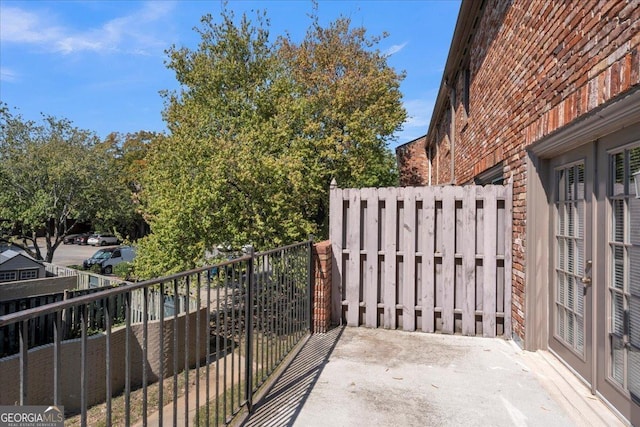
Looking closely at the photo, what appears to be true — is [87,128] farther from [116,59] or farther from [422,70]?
[422,70]

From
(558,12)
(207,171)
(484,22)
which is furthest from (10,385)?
(484,22)

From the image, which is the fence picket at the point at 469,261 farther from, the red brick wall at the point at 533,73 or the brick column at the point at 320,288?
the brick column at the point at 320,288

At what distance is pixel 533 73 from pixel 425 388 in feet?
11.0

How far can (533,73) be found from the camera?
12.6 feet

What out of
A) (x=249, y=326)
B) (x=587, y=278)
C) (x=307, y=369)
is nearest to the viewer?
(x=249, y=326)

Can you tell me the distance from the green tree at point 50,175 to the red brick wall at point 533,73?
52.0 ft

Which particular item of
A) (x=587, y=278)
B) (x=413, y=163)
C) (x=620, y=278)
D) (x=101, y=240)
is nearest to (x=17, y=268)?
(x=587, y=278)

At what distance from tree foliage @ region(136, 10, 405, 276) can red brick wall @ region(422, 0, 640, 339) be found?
12.5ft

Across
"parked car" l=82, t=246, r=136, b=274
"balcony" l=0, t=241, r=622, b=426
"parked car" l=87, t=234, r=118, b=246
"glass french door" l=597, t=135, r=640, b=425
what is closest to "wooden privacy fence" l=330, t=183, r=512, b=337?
"balcony" l=0, t=241, r=622, b=426

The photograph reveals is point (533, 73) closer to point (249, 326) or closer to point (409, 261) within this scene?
point (409, 261)

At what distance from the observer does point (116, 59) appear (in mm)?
11148

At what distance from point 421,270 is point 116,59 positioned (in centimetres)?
1118

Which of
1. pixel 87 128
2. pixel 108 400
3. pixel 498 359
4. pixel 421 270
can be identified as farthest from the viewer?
pixel 87 128

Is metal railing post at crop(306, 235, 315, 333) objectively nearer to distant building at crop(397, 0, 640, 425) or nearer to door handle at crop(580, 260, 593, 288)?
distant building at crop(397, 0, 640, 425)
